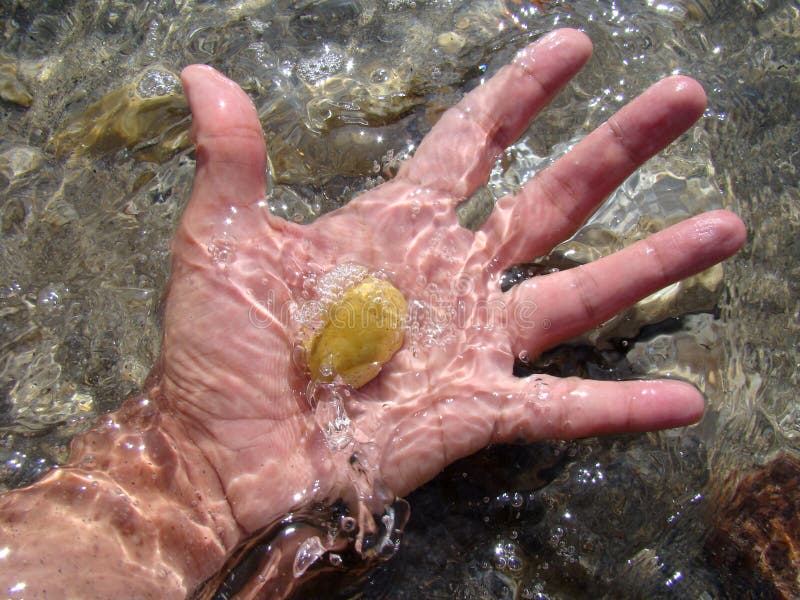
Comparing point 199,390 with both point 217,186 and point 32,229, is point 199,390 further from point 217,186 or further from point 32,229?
point 32,229

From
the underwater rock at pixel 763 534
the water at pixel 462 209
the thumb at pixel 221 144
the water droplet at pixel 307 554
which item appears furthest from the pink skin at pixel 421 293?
the underwater rock at pixel 763 534

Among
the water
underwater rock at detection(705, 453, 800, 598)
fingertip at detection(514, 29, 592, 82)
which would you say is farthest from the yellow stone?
underwater rock at detection(705, 453, 800, 598)

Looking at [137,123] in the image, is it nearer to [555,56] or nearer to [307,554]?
[555,56]

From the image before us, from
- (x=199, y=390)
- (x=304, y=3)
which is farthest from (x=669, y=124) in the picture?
(x=304, y=3)

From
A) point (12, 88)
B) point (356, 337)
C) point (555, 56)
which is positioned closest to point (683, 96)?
point (555, 56)

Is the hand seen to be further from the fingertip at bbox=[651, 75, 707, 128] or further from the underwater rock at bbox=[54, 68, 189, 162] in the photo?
the underwater rock at bbox=[54, 68, 189, 162]
